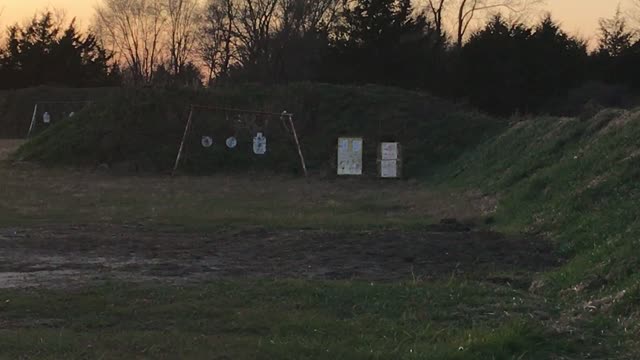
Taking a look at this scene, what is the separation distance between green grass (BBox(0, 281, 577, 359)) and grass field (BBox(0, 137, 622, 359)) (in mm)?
21

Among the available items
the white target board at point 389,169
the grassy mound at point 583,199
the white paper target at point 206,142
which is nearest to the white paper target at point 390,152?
the white target board at point 389,169

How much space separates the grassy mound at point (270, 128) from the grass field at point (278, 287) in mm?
15285

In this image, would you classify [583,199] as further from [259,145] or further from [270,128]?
[270,128]

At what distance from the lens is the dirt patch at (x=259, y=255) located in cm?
1032

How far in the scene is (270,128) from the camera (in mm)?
37594

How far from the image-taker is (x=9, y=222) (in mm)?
16359

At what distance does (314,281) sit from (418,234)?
209 inches

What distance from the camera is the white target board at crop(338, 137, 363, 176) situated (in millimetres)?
33906

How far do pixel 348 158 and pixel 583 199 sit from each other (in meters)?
20.7

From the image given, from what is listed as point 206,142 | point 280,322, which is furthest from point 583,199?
point 206,142

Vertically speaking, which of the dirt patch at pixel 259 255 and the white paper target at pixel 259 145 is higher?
the white paper target at pixel 259 145

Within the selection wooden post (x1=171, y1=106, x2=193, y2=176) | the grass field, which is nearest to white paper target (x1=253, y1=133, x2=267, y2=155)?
wooden post (x1=171, y1=106, x2=193, y2=176)

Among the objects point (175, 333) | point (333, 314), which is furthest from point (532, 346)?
point (175, 333)

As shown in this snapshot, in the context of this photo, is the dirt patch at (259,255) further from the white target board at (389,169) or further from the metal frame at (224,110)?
the metal frame at (224,110)
